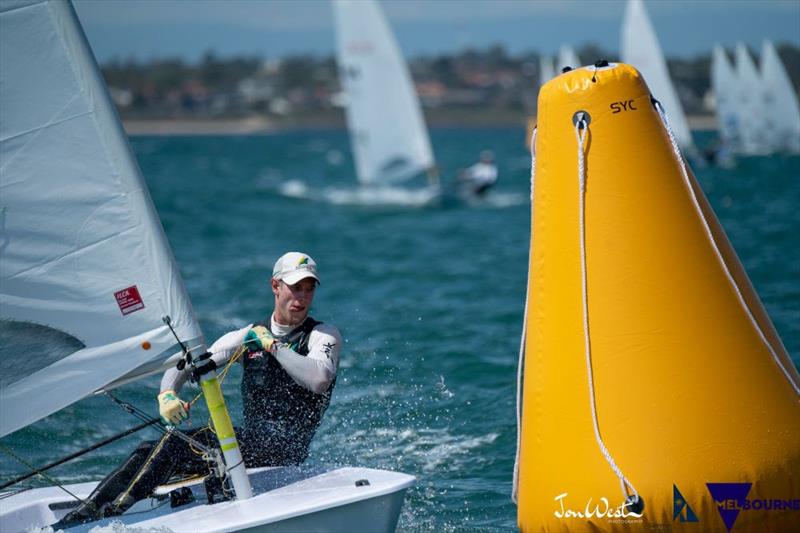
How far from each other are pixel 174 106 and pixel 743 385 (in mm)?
143090

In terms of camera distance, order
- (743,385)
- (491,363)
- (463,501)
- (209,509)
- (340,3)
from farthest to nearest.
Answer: (340,3), (491,363), (463,501), (209,509), (743,385)

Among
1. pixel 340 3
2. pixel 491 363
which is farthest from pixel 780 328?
pixel 340 3

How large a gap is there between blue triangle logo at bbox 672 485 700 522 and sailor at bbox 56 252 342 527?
1.38m

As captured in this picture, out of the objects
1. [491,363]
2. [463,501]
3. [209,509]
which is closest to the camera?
[209,509]

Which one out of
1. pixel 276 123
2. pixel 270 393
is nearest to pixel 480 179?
pixel 270 393

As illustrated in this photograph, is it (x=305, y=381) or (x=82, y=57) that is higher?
(x=82, y=57)

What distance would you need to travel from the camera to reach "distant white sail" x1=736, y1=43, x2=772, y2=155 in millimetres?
38000

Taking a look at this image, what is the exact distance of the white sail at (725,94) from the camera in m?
38.2

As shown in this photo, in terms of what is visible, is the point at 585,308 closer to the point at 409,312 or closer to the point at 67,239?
the point at 67,239

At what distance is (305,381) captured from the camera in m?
4.69

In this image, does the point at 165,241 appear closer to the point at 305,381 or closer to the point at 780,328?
the point at 305,381

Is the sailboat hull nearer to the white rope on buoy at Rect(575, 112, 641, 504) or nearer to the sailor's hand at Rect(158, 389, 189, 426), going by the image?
the sailor's hand at Rect(158, 389, 189, 426)

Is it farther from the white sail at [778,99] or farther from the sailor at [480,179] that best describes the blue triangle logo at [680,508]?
the white sail at [778,99]

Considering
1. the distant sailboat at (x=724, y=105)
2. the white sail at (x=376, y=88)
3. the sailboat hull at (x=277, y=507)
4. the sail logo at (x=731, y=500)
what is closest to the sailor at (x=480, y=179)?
the white sail at (x=376, y=88)
